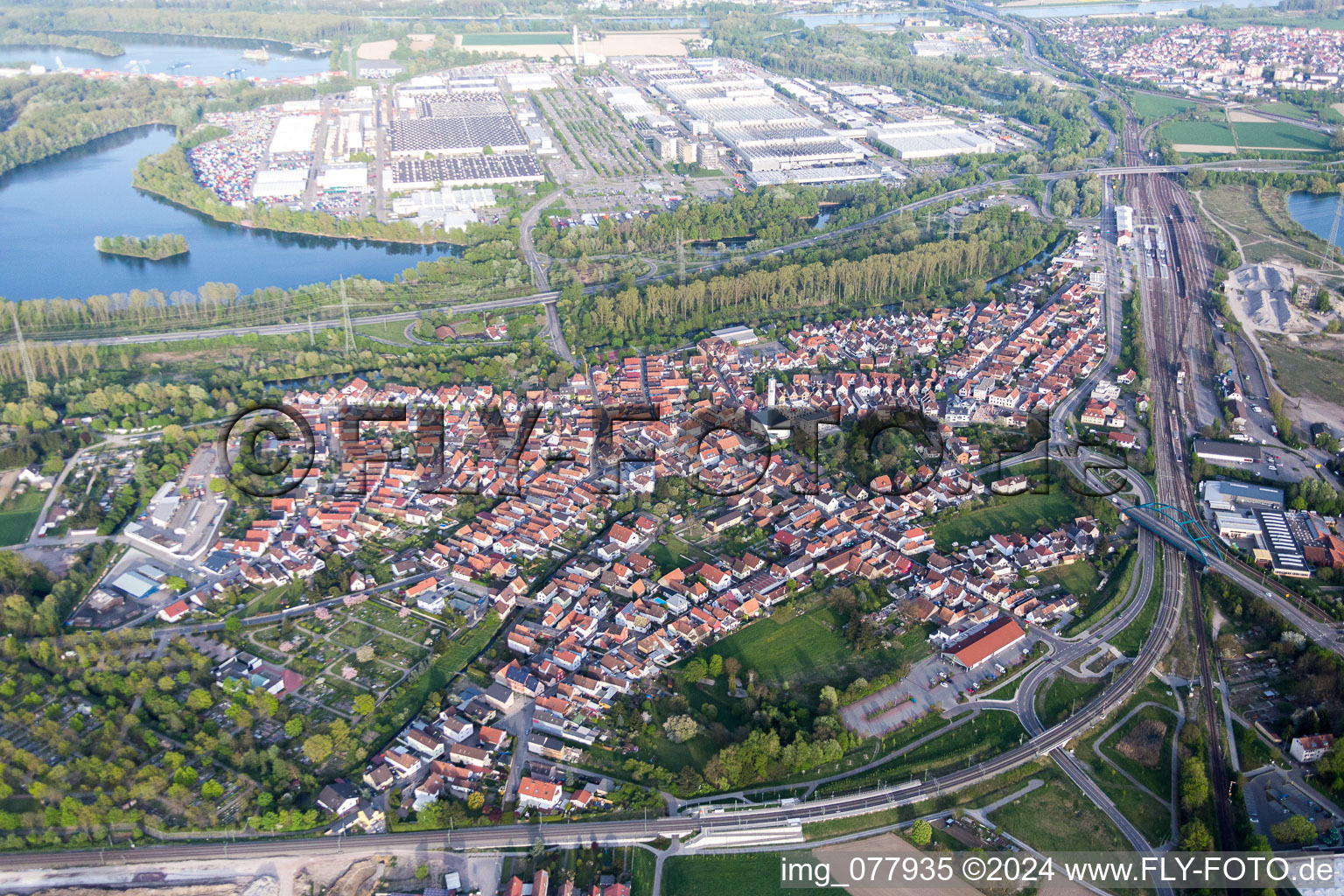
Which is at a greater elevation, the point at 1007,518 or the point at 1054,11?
the point at 1054,11

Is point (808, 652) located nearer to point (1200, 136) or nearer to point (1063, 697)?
point (1063, 697)

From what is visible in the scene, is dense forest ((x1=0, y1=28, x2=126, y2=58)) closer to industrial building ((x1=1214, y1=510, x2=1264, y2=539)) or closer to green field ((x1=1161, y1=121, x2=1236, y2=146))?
green field ((x1=1161, y1=121, x2=1236, y2=146))

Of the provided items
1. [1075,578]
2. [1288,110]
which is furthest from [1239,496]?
[1288,110]

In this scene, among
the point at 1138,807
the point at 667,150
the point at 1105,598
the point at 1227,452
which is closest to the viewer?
the point at 1138,807

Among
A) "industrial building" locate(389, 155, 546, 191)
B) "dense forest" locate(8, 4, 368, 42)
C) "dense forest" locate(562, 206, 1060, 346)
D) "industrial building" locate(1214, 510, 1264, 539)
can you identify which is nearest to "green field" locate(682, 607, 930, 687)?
"industrial building" locate(1214, 510, 1264, 539)

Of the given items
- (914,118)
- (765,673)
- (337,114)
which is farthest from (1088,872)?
(337,114)
